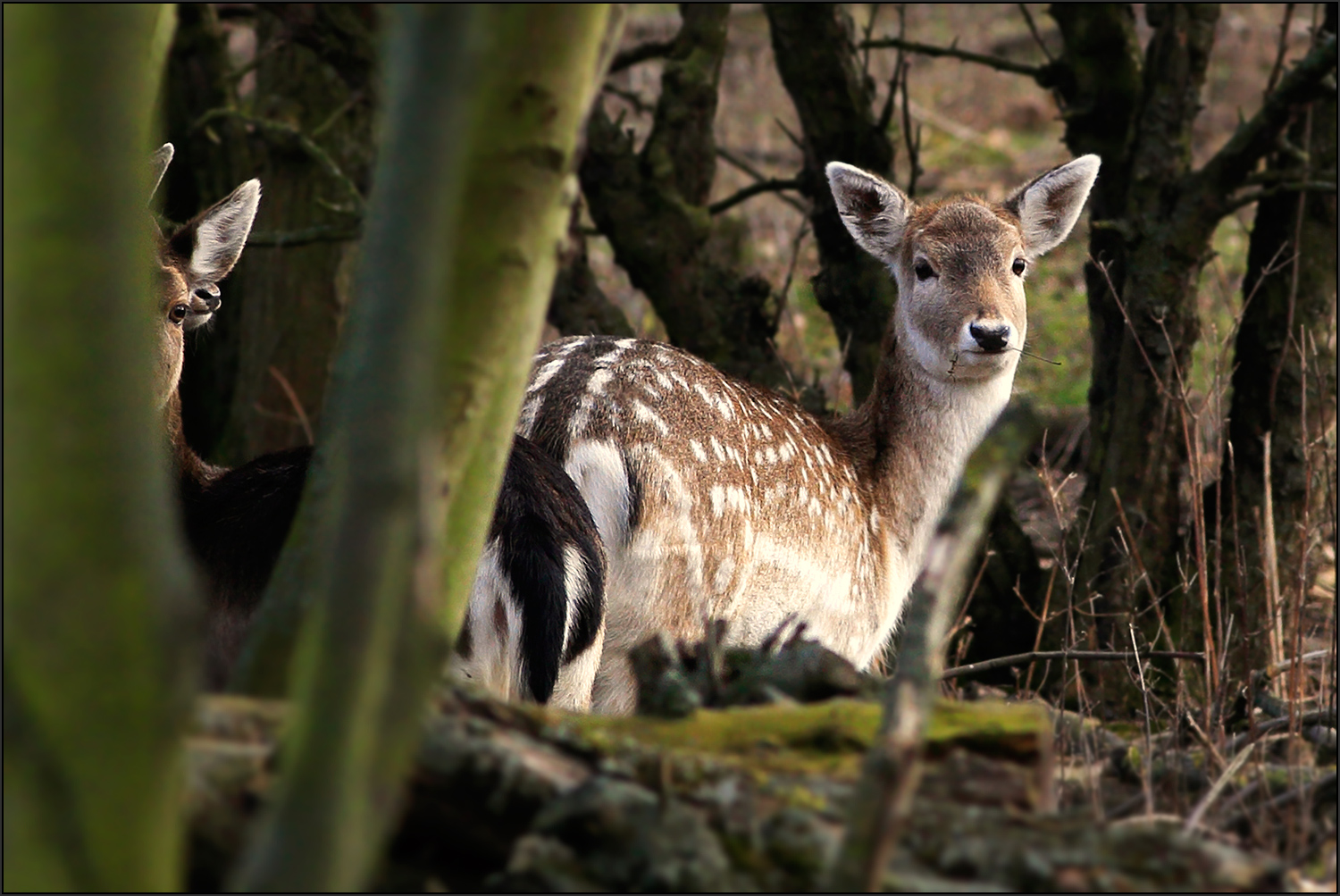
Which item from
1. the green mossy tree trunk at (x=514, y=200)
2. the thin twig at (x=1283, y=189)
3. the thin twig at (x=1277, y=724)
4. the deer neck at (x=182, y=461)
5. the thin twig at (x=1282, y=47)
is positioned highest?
the thin twig at (x=1282, y=47)

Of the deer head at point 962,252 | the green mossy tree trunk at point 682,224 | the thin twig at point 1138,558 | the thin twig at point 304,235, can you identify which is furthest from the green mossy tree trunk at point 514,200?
the green mossy tree trunk at point 682,224

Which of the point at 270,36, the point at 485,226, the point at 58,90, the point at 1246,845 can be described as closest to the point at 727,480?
the point at 1246,845

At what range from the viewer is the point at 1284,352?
5.57 metres

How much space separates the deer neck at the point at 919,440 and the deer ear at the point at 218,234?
234 cm

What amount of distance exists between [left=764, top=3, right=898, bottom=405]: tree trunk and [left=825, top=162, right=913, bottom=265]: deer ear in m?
0.58

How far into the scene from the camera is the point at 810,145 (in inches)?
264

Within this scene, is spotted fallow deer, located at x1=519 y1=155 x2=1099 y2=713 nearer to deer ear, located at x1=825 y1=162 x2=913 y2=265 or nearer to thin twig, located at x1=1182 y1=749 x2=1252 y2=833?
deer ear, located at x1=825 y1=162 x2=913 y2=265

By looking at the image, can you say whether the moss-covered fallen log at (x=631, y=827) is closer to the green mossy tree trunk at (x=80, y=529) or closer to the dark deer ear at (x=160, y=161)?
the green mossy tree trunk at (x=80, y=529)

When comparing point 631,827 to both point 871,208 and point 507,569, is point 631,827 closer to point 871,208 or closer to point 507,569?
point 507,569

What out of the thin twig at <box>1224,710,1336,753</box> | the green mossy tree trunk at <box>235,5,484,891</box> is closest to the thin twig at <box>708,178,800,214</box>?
the thin twig at <box>1224,710,1336,753</box>

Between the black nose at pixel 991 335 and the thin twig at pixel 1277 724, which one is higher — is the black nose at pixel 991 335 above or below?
above

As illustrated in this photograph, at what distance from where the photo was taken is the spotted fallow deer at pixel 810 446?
15.0ft

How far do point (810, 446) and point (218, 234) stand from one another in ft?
6.90

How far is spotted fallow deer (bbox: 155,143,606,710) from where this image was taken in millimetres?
3660
